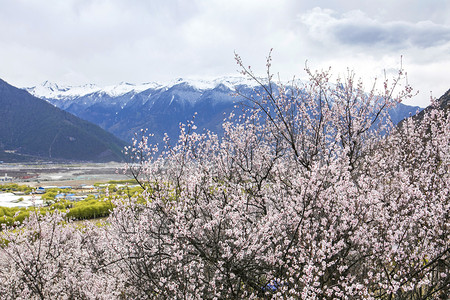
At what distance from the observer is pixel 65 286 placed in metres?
10.1

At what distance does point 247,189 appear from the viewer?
30.6 feet

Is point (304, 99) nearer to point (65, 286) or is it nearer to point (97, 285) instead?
point (97, 285)

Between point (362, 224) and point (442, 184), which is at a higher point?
point (442, 184)

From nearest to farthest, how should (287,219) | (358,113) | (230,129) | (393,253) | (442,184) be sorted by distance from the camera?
(393,253)
(287,219)
(442,184)
(358,113)
(230,129)

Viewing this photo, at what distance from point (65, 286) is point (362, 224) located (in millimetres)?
9830

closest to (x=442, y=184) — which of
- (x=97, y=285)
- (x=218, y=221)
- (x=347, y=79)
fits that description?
(x=347, y=79)

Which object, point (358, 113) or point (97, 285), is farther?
point (358, 113)

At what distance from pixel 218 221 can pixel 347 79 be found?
6.42 m

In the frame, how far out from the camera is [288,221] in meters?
6.31

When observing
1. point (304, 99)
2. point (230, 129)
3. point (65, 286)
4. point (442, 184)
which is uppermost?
point (304, 99)

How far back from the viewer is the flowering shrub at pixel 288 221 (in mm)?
5805

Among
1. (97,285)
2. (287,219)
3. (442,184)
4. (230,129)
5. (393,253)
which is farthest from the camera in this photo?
(230,129)

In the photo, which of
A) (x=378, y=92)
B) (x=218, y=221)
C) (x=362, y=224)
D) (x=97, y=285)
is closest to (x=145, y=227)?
(x=218, y=221)

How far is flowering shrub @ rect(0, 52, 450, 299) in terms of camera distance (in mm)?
5805
